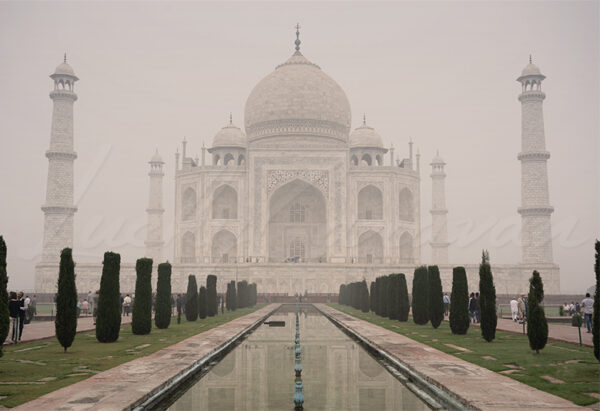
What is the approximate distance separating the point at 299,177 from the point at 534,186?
46.3ft

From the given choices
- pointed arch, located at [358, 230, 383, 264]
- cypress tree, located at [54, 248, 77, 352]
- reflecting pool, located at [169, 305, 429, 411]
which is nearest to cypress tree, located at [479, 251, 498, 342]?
reflecting pool, located at [169, 305, 429, 411]

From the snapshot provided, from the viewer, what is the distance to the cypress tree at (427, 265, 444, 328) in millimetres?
14773

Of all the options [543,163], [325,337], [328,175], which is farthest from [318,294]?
[325,337]

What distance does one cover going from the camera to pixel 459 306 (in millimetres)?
12969

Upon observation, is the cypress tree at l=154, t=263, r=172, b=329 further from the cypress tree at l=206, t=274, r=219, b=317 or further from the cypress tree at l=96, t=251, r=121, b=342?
the cypress tree at l=206, t=274, r=219, b=317

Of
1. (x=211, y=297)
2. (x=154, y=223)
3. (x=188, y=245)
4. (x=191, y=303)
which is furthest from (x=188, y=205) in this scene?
(x=191, y=303)

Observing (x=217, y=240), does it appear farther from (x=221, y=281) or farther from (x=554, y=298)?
(x=554, y=298)

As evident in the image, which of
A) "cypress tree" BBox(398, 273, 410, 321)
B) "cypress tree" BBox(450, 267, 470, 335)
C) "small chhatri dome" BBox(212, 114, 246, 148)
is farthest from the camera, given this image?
"small chhatri dome" BBox(212, 114, 246, 148)

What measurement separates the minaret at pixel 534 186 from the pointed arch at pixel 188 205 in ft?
68.3

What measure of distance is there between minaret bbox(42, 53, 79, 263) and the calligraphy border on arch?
1182 cm

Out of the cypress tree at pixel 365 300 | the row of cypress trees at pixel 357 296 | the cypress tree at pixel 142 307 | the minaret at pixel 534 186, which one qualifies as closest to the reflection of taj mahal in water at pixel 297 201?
the minaret at pixel 534 186

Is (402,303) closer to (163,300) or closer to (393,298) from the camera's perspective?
(393,298)

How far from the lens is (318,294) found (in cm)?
3491

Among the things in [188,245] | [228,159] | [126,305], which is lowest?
[126,305]
